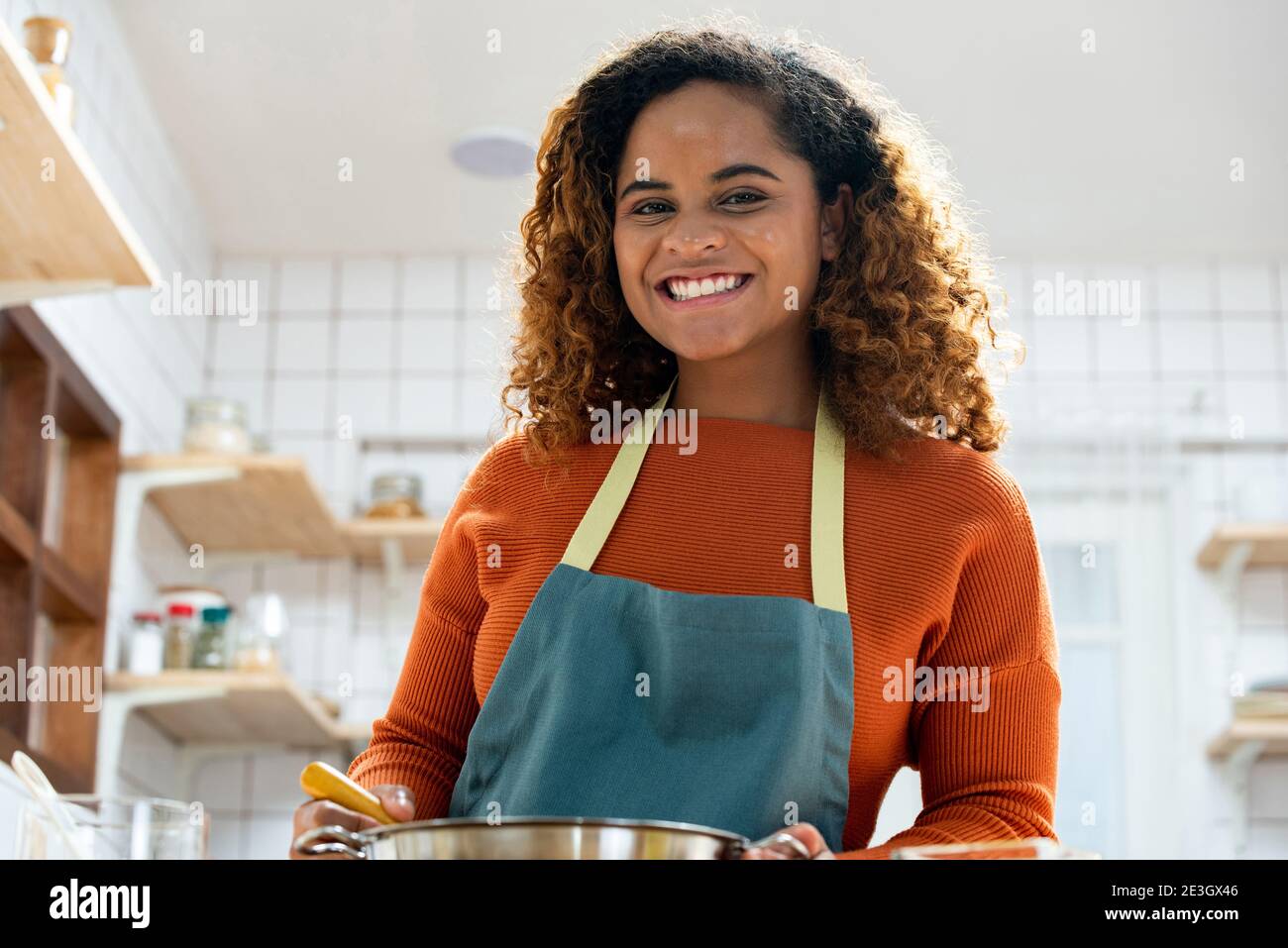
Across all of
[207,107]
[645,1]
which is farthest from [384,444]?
[645,1]

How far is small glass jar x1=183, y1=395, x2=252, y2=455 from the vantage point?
3.21m

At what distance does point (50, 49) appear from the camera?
197 centimetres

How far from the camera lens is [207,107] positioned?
129 inches

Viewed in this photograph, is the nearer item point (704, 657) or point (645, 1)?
point (704, 657)

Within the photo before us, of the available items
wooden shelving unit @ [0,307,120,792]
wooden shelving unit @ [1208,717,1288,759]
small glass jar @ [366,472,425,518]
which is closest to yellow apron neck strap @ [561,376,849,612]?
wooden shelving unit @ [0,307,120,792]

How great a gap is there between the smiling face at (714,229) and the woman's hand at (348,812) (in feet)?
1.32

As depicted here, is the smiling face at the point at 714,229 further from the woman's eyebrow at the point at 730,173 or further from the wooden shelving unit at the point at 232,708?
the wooden shelving unit at the point at 232,708

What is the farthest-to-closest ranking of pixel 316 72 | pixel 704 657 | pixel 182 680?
pixel 316 72, pixel 182 680, pixel 704 657

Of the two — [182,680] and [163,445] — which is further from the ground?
[163,445]

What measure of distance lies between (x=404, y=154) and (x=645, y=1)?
2.39 feet

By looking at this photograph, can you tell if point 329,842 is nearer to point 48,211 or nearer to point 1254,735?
point 48,211

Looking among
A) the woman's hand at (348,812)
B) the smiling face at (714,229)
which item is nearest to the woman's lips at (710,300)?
the smiling face at (714,229)

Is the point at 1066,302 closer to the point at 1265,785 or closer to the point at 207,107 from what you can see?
the point at 1265,785

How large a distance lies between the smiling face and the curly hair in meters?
0.03
